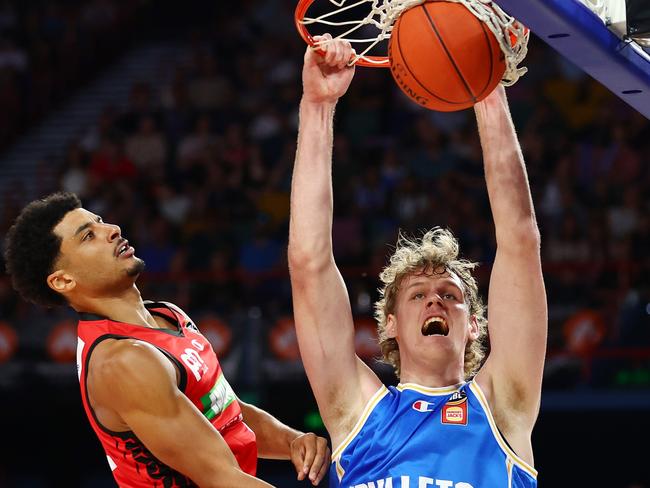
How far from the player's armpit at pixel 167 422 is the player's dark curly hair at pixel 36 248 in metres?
0.56

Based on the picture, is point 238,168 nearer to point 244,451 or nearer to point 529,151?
point 529,151

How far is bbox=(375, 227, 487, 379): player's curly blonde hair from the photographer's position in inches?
158

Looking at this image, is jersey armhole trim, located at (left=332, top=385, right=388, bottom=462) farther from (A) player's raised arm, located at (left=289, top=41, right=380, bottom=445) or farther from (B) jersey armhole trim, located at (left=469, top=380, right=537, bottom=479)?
(B) jersey armhole trim, located at (left=469, top=380, right=537, bottom=479)

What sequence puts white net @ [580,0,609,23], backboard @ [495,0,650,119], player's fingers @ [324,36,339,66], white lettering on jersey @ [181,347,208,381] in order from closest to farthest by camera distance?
backboard @ [495,0,650,119], white net @ [580,0,609,23], player's fingers @ [324,36,339,66], white lettering on jersey @ [181,347,208,381]

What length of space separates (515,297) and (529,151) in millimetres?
6535

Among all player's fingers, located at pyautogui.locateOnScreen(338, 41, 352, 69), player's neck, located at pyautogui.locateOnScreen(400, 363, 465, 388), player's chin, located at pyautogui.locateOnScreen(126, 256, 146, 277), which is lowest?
player's neck, located at pyautogui.locateOnScreen(400, 363, 465, 388)

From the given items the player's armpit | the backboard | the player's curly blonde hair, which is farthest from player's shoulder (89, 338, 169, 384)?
the backboard

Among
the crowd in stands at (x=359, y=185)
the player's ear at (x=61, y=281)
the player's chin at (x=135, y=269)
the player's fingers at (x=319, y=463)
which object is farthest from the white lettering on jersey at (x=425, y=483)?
the crowd in stands at (x=359, y=185)

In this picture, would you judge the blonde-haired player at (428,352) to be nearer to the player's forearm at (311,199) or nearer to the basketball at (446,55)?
the player's forearm at (311,199)

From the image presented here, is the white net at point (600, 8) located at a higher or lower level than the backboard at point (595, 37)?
higher

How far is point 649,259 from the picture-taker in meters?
8.73

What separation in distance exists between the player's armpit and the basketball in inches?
51.2

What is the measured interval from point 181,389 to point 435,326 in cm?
94

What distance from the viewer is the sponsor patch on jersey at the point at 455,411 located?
3635 millimetres
